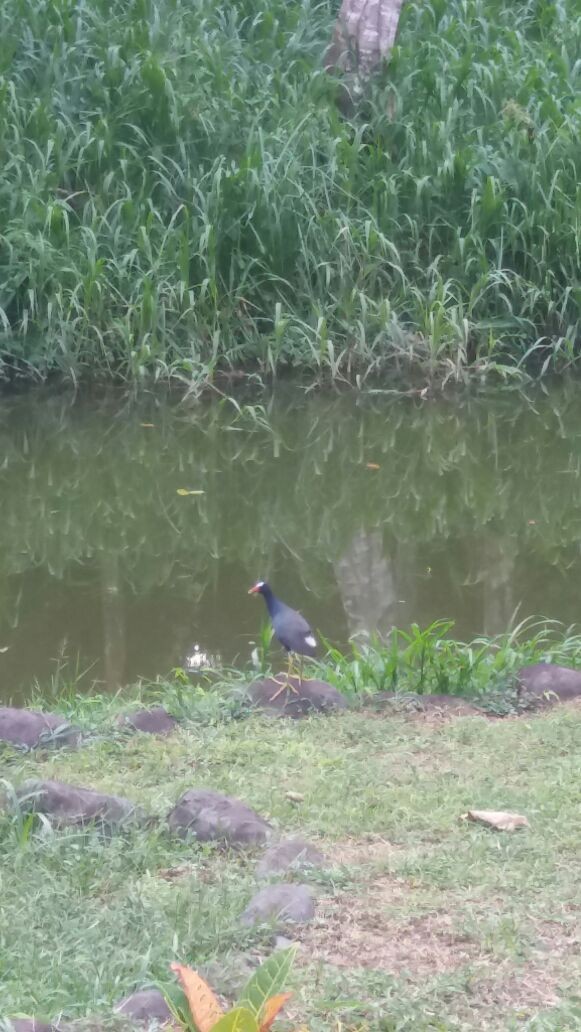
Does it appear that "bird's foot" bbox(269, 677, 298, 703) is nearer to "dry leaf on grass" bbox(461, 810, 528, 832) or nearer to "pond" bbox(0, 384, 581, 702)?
"dry leaf on grass" bbox(461, 810, 528, 832)

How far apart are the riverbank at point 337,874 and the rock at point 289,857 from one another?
A: 3 cm

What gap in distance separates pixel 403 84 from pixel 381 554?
15.9 feet

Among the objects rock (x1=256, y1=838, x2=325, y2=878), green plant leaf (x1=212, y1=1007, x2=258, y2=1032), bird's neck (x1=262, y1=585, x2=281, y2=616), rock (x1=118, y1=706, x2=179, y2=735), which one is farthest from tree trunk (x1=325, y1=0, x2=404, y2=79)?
green plant leaf (x1=212, y1=1007, x2=258, y2=1032)

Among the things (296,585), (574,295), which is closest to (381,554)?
(296,585)

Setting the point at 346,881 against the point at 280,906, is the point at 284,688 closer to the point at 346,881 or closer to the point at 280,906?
the point at 346,881

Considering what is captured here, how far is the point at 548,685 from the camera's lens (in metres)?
4.62

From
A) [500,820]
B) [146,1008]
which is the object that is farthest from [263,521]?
[146,1008]

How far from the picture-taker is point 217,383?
9258 millimetres

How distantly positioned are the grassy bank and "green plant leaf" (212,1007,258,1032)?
6774mm

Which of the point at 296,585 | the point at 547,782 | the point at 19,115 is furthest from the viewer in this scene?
the point at 19,115

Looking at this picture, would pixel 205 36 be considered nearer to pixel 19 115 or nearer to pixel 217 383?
pixel 19 115

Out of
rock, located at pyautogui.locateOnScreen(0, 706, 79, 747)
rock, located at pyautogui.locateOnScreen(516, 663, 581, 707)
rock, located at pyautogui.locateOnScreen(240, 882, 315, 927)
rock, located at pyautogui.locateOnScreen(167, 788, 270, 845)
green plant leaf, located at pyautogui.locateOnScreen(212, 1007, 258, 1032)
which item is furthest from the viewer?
rock, located at pyautogui.locateOnScreen(516, 663, 581, 707)

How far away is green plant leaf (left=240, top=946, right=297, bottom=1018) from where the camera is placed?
249 centimetres

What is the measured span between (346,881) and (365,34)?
8.59 metres
